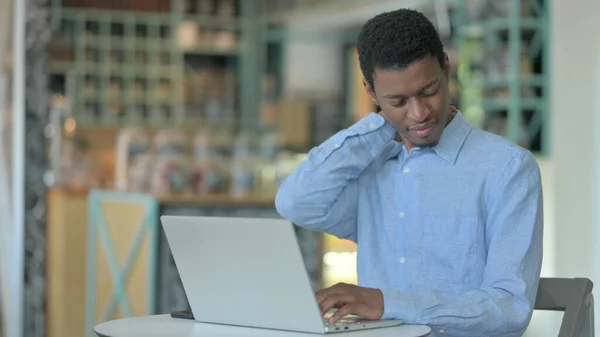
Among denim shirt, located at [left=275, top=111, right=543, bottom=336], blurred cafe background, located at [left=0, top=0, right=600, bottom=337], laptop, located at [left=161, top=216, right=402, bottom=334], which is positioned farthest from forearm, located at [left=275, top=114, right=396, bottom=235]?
blurred cafe background, located at [left=0, top=0, right=600, bottom=337]

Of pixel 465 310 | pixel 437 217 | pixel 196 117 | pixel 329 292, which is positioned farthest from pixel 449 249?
pixel 196 117

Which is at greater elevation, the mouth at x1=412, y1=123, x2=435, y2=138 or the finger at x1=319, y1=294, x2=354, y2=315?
the mouth at x1=412, y1=123, x2=435, y2=138

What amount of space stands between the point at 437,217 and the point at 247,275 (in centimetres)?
39

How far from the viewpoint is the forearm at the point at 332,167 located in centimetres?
183

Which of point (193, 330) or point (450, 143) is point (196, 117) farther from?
point (193, 330)

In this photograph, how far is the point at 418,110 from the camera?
1.68m

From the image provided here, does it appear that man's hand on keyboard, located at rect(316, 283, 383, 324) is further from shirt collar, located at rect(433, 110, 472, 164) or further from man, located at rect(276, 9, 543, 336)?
shirt collar, located at rect(433, 110, 472, 164)

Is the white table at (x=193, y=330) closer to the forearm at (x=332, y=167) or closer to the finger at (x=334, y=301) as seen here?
the finger at (x=334, y=301)

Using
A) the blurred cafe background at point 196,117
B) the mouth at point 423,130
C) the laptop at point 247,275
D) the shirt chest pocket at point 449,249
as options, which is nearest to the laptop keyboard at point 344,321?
the laptop at point 247,275

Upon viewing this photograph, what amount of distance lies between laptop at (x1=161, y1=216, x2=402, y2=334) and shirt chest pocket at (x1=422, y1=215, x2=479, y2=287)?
0.20m

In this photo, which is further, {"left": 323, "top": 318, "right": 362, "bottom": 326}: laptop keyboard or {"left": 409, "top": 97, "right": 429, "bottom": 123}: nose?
{"left": 409, "top": 97, "right": 429, "bottom": 123}: nose

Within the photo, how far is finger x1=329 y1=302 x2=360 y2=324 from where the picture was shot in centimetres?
154

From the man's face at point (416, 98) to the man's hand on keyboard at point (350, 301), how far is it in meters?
0.29

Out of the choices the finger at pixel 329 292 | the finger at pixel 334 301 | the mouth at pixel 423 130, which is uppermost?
the mouth at pixel 423 130
